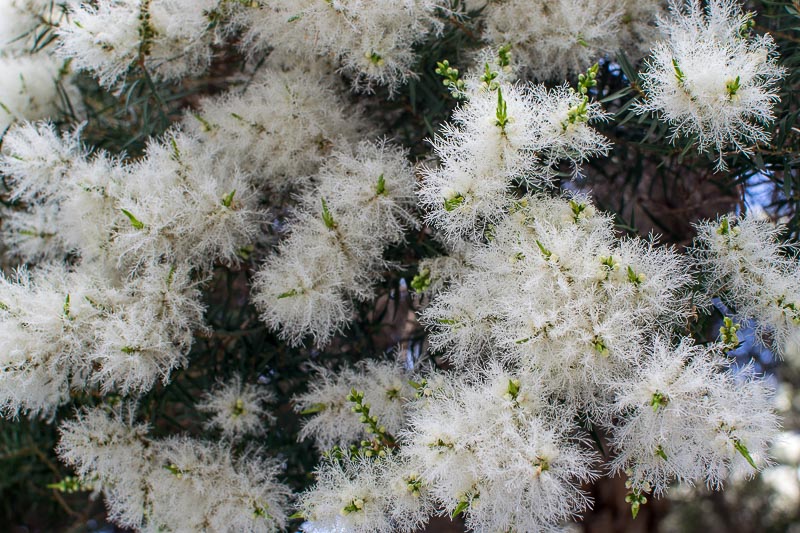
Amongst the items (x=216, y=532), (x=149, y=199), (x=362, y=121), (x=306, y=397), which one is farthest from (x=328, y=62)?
(x=216, y=532)

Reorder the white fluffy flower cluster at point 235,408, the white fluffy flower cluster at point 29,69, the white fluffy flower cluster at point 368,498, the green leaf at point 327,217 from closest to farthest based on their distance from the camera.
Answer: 1. the white fluffy flower cluster at point 368,498
2. the green leaf at point 327,217
3. the white fluffy flower cluster at point 235,408
4. the white fluffy flower cluster at point 29,69

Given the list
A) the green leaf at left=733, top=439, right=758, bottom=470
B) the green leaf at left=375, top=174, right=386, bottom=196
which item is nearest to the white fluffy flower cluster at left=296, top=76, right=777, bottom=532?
the green leaf at left=733, top=439, right=758, bottom=470

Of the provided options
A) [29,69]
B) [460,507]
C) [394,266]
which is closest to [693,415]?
[460,507]

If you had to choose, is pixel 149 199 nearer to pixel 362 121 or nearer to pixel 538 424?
pixel 362 121

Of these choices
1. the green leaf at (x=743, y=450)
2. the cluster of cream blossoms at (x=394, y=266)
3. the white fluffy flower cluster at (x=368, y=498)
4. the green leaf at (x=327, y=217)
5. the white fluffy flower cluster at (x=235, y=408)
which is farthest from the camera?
the white fluffy flower cluster at (x=235, y=408)

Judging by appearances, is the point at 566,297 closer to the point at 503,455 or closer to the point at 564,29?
the point at 503,455

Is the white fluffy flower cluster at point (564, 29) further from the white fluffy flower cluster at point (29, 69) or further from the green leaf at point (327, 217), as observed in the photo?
the white fluffy flower cluster at point (29, 69)

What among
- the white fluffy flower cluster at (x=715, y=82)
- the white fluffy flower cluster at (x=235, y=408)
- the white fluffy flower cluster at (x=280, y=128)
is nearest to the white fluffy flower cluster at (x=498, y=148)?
the white fluffy flower cluster at (x=715, y=82)
